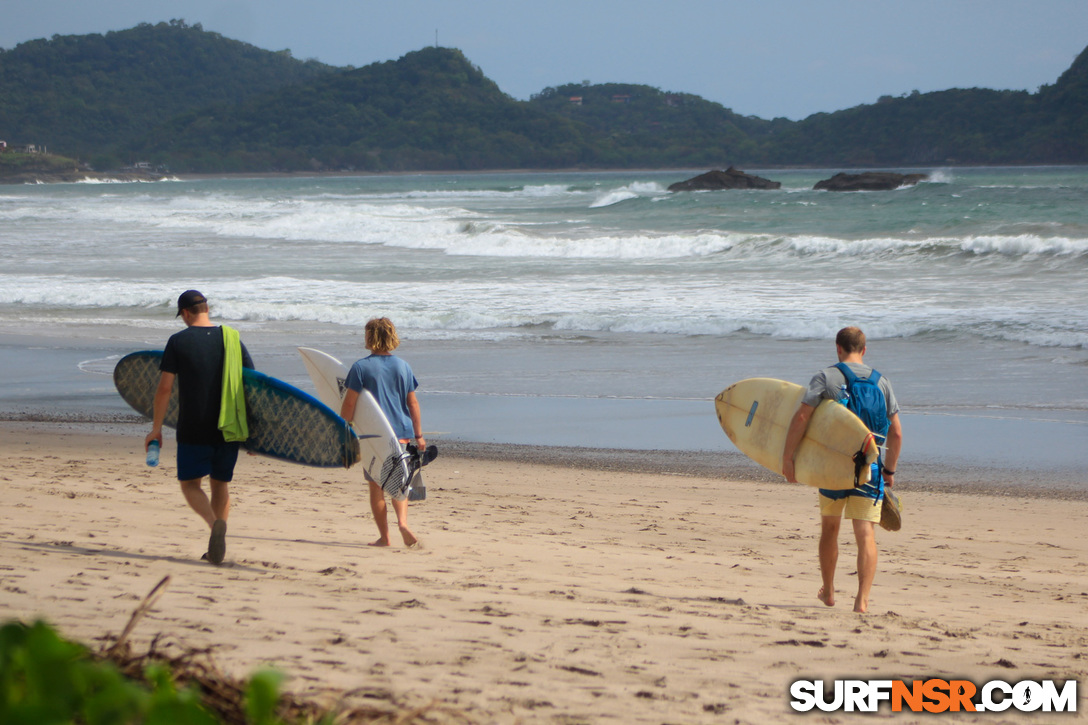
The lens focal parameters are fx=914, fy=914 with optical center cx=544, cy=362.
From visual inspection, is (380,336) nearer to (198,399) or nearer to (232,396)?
(232,396)

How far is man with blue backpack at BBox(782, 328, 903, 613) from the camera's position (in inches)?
163

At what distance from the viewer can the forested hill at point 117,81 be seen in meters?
147

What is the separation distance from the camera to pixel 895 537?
18.4ft

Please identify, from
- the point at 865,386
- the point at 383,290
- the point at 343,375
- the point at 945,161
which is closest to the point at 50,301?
the point at 383,290

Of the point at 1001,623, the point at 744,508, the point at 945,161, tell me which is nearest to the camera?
the point at 1001,623

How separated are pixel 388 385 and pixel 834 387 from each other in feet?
7.55

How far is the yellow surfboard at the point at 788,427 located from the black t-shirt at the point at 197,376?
9.00 feet

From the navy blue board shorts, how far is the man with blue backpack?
2.71 metres

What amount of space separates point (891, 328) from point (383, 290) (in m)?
9.72

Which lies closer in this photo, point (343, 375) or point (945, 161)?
point (343, 375)

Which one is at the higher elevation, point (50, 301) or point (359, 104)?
point (359, 104)

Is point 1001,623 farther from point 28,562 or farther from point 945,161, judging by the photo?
point 945,161

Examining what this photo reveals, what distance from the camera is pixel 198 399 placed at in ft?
14.1

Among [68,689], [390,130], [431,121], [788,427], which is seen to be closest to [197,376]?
[788,427]
